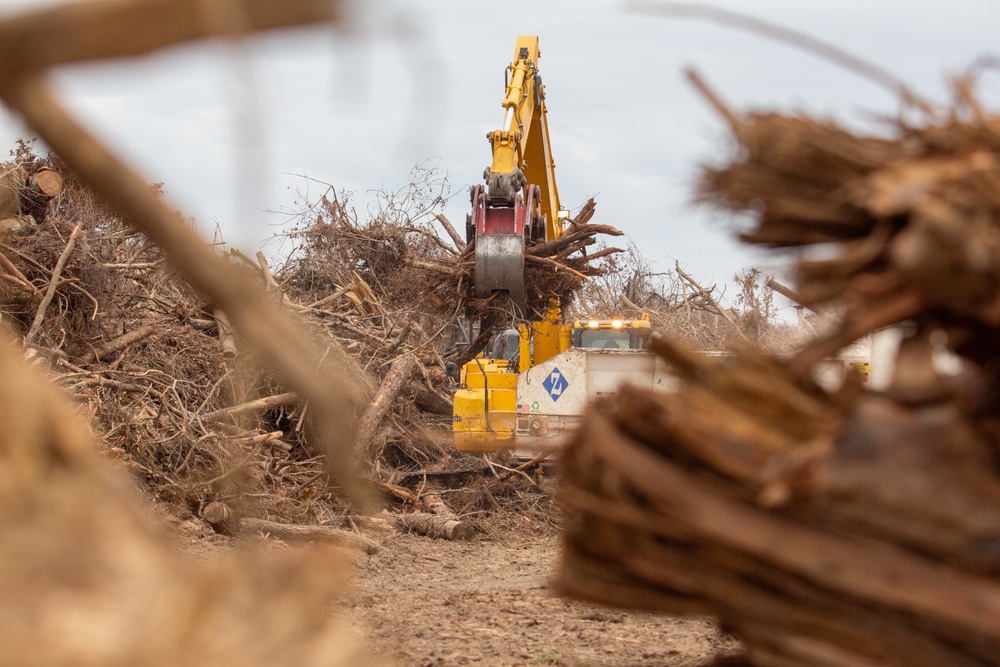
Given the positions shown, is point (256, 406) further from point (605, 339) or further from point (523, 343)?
point (605, 339)

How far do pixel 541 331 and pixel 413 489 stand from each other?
283cm

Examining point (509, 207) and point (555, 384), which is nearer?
point (509, 207)

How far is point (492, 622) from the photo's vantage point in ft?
21.3

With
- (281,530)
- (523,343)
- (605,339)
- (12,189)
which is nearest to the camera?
(281,530)

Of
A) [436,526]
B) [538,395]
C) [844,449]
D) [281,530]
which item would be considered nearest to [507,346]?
[538,395]

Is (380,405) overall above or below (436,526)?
above

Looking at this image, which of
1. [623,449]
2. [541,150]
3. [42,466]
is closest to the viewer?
[42,466]

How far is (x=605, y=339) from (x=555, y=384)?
1145 millimetres

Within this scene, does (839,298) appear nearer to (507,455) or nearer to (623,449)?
(623,449)

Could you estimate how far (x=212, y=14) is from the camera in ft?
4.29

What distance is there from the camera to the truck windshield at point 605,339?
12784 millimetres

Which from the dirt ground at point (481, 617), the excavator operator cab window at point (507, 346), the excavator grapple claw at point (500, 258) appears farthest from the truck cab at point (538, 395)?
the excavator operator cab window at point (507, 346)

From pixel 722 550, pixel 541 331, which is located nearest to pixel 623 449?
pixel 722 550

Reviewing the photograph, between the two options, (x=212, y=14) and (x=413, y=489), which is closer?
(x=212, y=14)
